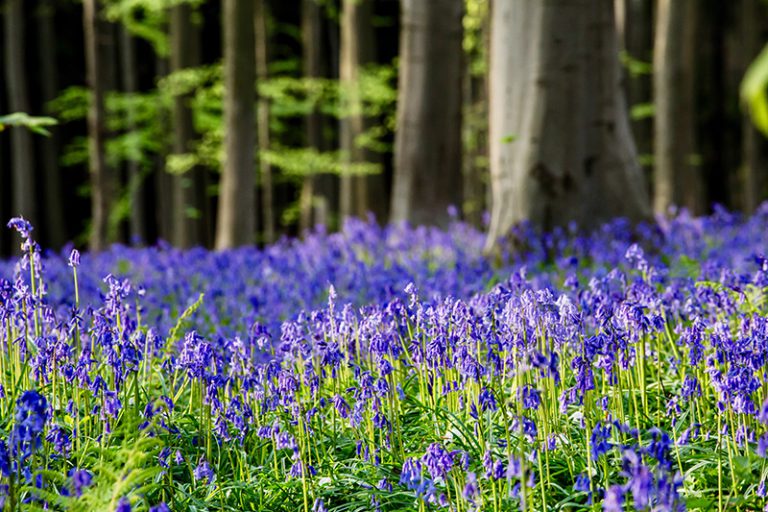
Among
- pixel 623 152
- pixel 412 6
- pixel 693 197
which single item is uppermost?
pixel 412 6

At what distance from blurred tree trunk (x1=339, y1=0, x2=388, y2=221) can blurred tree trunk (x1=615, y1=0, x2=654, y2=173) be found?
4606mm

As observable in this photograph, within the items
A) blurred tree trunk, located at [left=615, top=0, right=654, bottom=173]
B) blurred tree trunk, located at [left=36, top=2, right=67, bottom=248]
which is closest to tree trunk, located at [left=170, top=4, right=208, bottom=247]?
blurred tree trunk, located at [left=36, top=2, right=67, bottom=248]

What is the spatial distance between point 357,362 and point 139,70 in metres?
27.3

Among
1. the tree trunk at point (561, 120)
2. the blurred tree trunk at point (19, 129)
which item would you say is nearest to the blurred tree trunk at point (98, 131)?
the blurred tree trunk at point (19, 129)

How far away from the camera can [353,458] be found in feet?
10.7

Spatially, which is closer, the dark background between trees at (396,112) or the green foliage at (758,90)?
the green foliage at (758,90)

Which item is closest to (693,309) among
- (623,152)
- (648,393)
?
(648,393)

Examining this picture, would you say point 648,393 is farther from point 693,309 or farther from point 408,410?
point 408,410

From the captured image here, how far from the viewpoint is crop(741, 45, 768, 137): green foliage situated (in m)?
1.24

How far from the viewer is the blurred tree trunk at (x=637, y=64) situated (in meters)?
17.3

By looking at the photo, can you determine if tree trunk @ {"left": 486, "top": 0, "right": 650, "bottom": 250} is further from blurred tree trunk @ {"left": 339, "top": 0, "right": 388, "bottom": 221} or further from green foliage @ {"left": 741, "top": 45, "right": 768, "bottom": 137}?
blurred tree trunk @ {"left": 339, "top": 0, "right": 388, "bottom": 221}

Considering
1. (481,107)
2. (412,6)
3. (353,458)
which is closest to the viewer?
(353,458)

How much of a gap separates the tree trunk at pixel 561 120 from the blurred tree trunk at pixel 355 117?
25.1 ft

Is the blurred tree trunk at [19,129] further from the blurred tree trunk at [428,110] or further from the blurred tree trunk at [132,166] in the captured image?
the blurred tree trunk at [428,110]
